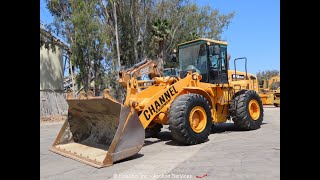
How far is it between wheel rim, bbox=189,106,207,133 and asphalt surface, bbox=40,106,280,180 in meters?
0.44

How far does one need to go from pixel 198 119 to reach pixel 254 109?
3212mm

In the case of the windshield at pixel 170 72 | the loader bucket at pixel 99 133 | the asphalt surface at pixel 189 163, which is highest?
the windshield at pixel 170 72

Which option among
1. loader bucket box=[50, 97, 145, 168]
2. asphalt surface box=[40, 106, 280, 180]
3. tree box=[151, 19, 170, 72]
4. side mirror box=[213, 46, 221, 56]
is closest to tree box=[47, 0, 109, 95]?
tree box=[151, 19, 170, 72]

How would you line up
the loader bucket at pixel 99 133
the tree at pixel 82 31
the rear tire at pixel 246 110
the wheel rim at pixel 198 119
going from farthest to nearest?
the tree at pixel 82 31, the rear tire at pixel 246 110, the wheel rim at pixel 198 119, the loader bucket at pixel 99 133

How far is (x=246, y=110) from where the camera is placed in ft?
33.8

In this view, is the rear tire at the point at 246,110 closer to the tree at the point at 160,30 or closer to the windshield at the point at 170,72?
the windshield at the point at 170,72

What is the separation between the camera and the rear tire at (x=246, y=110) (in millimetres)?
10248

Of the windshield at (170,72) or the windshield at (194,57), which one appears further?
the windshield at (170,72)

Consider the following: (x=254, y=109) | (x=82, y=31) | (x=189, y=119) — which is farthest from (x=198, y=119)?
(x=82, y=31)

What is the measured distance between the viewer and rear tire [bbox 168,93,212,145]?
7855 mm

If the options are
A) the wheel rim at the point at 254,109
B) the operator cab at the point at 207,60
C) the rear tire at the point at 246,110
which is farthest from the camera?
the wheel rim at the point at 254,109

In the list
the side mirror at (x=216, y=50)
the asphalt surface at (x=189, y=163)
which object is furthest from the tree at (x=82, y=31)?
the asphalt surface at (x=189, y=163)
